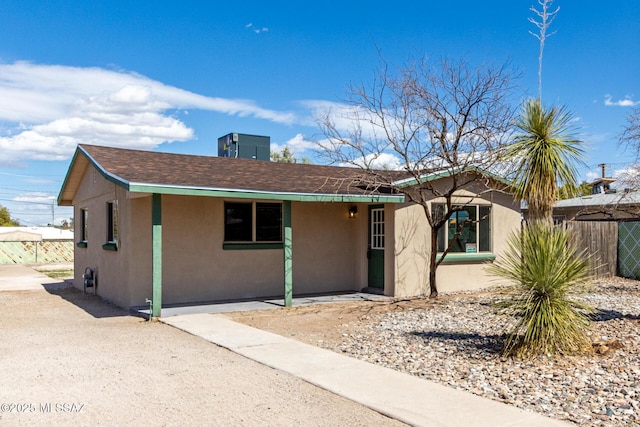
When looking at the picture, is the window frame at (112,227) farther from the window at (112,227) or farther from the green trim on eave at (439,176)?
the green trim on eave at (439,176)

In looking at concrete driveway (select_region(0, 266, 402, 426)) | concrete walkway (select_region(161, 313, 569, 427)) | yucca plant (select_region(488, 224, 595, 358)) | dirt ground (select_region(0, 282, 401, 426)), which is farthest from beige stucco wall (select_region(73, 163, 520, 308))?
yucca plant (select_region(488, 224, 595, 358))

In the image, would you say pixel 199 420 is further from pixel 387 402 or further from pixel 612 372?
pixel 612 372

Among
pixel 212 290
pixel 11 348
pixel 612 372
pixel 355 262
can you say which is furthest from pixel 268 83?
pixel 612 372

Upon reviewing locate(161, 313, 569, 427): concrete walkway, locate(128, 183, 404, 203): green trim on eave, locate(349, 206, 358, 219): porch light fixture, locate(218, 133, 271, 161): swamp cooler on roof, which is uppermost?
locate(218, 133, 271, 161): swamp cooler on roof

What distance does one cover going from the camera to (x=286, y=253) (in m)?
11.8

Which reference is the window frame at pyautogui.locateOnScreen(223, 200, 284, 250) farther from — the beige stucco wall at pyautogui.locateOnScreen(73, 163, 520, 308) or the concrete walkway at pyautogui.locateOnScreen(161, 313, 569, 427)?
the concrete walkway at pyautogui.locateOnScreen(161, 313, 569, 427)

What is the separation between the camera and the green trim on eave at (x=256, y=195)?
9.88 metres

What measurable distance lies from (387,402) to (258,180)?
796 cm

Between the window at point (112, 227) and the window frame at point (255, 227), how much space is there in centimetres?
242

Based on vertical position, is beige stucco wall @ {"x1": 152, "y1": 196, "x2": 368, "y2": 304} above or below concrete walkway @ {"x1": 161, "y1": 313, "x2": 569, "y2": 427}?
above

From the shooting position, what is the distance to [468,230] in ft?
48.5

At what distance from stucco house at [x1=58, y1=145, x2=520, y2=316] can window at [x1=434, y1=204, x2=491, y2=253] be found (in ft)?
0.11

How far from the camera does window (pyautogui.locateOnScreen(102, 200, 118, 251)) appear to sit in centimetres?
1250

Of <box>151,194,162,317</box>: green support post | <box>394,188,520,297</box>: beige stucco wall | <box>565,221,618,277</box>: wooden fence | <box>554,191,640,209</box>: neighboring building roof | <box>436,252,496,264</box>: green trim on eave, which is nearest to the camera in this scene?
<box>151,194,162,317</box>: green support post
